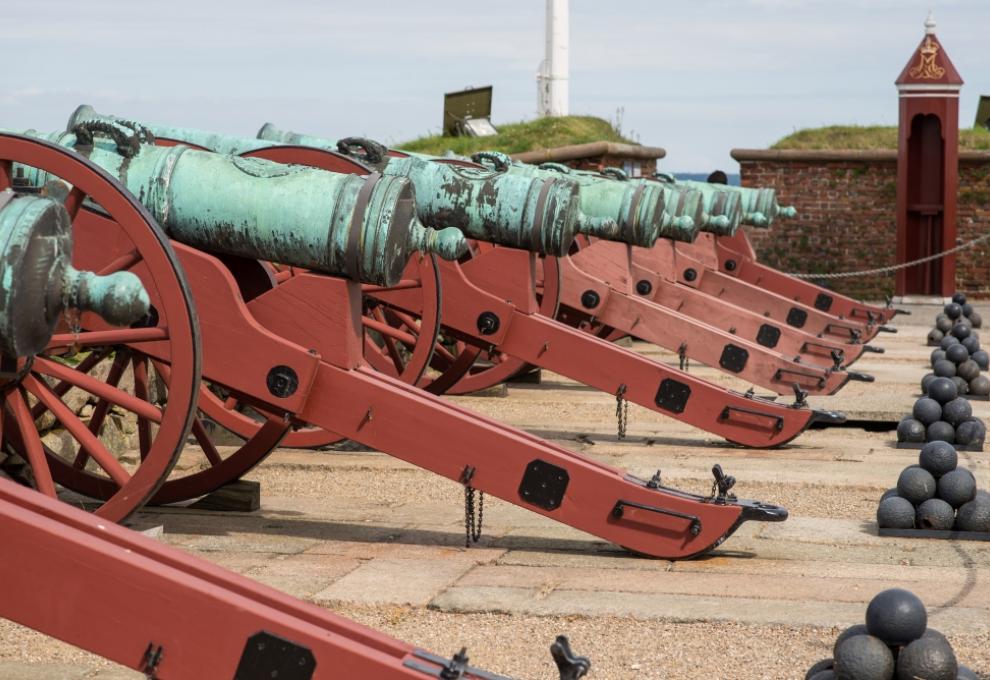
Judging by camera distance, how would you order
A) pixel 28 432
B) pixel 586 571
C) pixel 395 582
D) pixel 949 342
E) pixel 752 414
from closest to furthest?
pixel 28 432, pixel 395 582, pixel 586 571, pixel 752 414, pixel 949 342

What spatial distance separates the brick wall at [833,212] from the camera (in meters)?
20.9

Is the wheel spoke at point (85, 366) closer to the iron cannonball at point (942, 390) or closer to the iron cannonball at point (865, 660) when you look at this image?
the iron cannonball at point (865, 660)

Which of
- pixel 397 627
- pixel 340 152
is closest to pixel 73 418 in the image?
pixel 397 627

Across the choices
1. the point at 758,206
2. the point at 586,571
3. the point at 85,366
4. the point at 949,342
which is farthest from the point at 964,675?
the point at 758,206

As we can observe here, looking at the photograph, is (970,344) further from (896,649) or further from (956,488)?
(896,649)

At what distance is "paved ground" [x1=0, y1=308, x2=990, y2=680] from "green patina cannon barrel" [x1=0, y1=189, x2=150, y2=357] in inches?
41.3

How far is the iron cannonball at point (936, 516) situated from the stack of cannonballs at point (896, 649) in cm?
258

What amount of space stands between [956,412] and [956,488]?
7.55ft

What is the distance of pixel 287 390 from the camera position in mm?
5176

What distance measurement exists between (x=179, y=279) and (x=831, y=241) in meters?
17.3

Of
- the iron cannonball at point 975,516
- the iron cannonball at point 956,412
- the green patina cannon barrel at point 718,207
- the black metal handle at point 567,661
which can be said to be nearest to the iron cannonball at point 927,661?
the black metal handle at point 567,661

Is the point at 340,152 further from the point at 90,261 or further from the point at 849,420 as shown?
the point at 849,420

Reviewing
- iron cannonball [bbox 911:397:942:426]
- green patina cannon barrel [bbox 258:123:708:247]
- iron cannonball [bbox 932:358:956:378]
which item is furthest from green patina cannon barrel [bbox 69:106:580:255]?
iron cannonball [bbox 932:358:956:378]

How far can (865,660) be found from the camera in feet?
9.91
